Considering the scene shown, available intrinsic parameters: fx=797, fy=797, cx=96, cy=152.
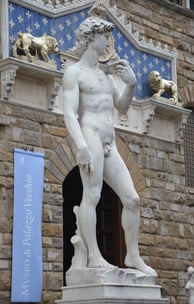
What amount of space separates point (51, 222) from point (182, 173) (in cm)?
359

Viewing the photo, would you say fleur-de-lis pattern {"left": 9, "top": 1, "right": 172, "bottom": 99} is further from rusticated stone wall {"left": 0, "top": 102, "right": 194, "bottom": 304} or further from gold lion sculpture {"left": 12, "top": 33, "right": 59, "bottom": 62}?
rusticated stone wall {"left": 0, "top": 102, "right": 194, "bottom": 304}

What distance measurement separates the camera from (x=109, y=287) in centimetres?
803

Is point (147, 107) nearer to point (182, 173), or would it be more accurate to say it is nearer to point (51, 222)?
point (182, 173)

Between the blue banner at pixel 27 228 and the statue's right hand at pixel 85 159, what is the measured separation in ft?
10.9

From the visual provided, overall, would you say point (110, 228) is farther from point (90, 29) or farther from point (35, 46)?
point (90, 29)

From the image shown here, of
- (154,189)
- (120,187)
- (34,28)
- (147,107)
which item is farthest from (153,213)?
(120,187)

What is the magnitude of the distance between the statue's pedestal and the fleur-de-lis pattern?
487 cm

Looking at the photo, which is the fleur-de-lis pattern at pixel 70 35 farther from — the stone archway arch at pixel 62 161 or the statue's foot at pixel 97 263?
the statue's foot at pixel 97 263

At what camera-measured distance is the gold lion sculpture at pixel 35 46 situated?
12.0 m

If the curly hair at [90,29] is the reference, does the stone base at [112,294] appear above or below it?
below

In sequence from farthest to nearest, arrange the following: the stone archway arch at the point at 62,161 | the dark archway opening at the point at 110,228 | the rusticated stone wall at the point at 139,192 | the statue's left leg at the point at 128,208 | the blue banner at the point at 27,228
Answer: the dark archway opening at the point at 110,228, the stone archway arch at the point at 62,161, the rusticated stone wall at the point at 139,192, the blue banner at the point at 27,228, the statue's left leg at the point at 128,208

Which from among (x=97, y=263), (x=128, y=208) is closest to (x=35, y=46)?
(x=128, y=208)

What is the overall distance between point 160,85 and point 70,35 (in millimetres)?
2127

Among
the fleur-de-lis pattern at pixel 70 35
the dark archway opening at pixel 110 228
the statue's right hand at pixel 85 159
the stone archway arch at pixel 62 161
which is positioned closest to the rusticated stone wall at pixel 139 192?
the stone archway arch at pixel 62 161
